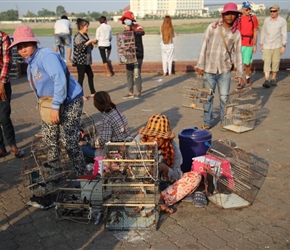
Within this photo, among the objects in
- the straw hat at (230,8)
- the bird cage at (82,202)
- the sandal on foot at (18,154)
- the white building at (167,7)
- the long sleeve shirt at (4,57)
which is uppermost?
the straw hat at (230,8)

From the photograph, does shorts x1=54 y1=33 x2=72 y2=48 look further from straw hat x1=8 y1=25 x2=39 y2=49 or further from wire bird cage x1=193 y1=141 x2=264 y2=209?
wire bird cage x1=193 y1=141 x2=264 y2=209

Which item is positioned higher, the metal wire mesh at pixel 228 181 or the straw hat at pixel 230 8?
the straw hat at pixel 230 8

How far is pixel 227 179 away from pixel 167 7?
555ft

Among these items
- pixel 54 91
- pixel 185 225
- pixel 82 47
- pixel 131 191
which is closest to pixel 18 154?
pixel 54 91

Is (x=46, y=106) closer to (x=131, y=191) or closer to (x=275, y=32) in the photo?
(x=131, y=191)

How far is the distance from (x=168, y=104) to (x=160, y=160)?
5.12 m

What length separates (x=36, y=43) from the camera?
15.5 ft

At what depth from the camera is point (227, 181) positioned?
4965mm

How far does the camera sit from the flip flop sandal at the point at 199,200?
15.6ft

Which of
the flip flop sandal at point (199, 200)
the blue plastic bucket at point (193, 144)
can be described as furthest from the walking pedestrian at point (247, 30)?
the flip flop sandal at point (199, 200)

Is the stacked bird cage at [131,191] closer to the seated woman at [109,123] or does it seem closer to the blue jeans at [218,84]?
the seated woman at [109,123]

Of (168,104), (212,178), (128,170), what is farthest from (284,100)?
(128,170)

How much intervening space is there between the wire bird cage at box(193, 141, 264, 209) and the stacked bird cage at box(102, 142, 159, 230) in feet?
2.51

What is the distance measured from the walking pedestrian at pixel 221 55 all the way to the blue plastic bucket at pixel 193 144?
80.4 inches
